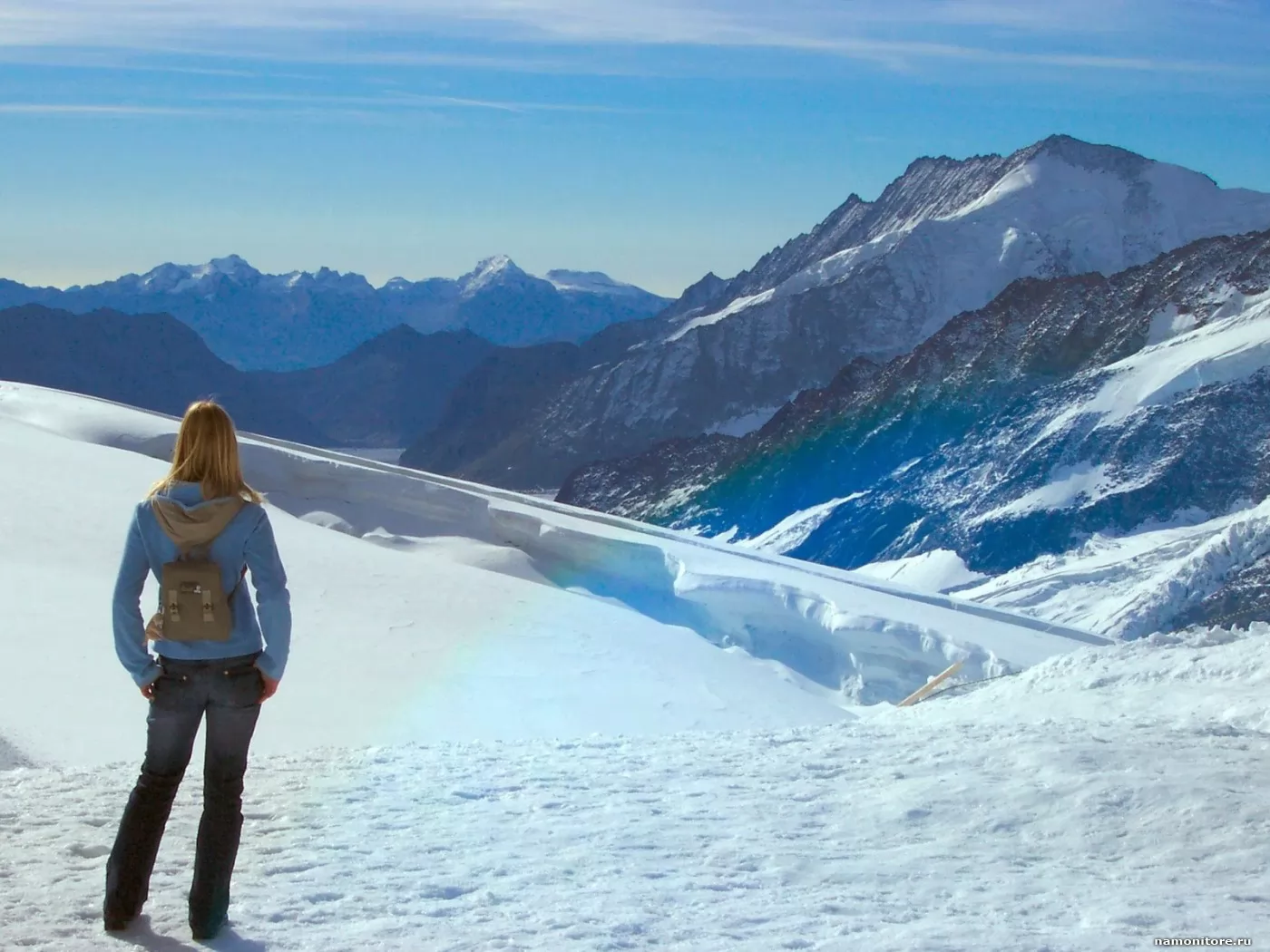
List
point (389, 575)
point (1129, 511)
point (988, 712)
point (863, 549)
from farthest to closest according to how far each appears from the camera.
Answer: point (863, 549)
point (1129, 511)
point (389, 575)
point (988, 712)

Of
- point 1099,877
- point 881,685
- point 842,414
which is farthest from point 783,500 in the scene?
point 1099,877

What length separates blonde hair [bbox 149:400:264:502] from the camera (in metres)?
4.50

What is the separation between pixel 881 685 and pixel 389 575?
635cm

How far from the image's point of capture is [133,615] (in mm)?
4535

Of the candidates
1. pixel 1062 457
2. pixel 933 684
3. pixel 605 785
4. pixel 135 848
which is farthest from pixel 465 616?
pixel 1062 457

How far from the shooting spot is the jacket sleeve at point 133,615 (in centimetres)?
450

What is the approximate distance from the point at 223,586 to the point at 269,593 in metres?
0.15

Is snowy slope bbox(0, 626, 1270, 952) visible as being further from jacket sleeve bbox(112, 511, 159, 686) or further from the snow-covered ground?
jacket sleeve bbox(112, 511, 159, 686)

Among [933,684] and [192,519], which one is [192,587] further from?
[933,684]

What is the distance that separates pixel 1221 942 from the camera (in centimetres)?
498

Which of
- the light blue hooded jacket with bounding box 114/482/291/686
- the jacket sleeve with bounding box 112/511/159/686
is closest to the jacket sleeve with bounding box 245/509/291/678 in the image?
the light blue hooded jacket with bounding box 114/482/291/686

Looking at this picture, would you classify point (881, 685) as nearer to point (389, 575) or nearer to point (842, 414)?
point (389, 575)

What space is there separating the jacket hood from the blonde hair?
0.05 metres

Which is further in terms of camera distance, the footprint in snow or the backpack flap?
the footprint in snow
